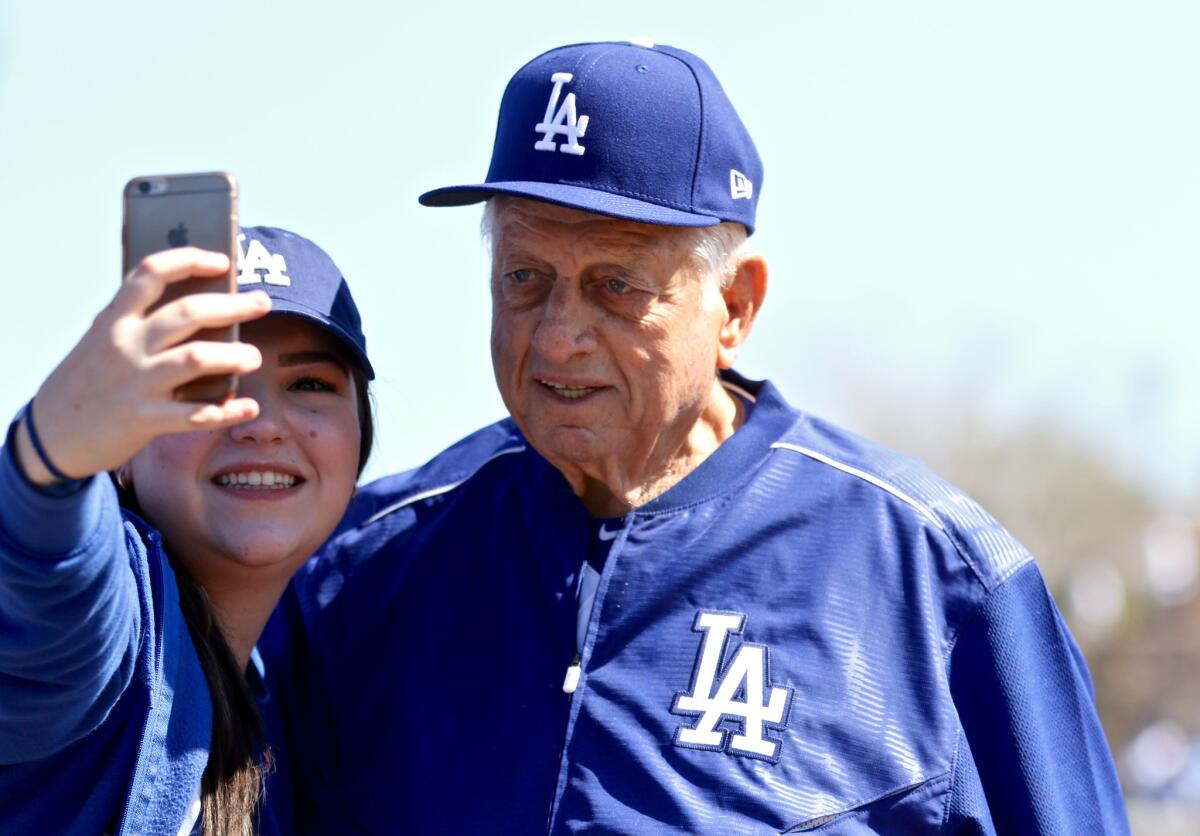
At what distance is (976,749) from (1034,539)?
29651 millimetres

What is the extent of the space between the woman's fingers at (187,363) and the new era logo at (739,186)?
5.18ft

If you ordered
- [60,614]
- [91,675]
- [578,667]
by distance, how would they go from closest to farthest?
[60,614] → [91,675] → [578,667]

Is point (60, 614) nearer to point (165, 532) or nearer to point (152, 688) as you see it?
point (152, 688)

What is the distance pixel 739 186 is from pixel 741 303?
0.28m

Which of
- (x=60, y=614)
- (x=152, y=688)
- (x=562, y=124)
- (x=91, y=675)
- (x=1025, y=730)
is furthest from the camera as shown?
(x=562, y=124)

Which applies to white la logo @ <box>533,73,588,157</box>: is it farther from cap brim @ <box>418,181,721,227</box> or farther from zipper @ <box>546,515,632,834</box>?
zipper @ <box>546,515,632,834</box>

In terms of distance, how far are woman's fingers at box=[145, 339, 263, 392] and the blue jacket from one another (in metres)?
0.21

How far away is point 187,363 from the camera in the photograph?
87.8 inches

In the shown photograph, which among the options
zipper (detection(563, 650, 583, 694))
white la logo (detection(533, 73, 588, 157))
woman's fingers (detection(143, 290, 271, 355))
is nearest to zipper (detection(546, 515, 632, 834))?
zipper (detection(563, 650, 583, 694))

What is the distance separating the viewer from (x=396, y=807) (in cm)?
339

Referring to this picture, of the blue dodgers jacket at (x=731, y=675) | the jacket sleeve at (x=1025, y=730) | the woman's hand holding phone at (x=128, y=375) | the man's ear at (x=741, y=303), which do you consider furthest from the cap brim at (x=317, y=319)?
the jacket sleeve at (x=1025, y=730)

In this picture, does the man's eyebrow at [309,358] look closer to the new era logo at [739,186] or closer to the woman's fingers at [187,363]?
the new era logo at [739,186]

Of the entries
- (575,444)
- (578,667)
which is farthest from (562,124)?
(578,667)

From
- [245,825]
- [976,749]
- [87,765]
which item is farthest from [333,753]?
[976,749]
